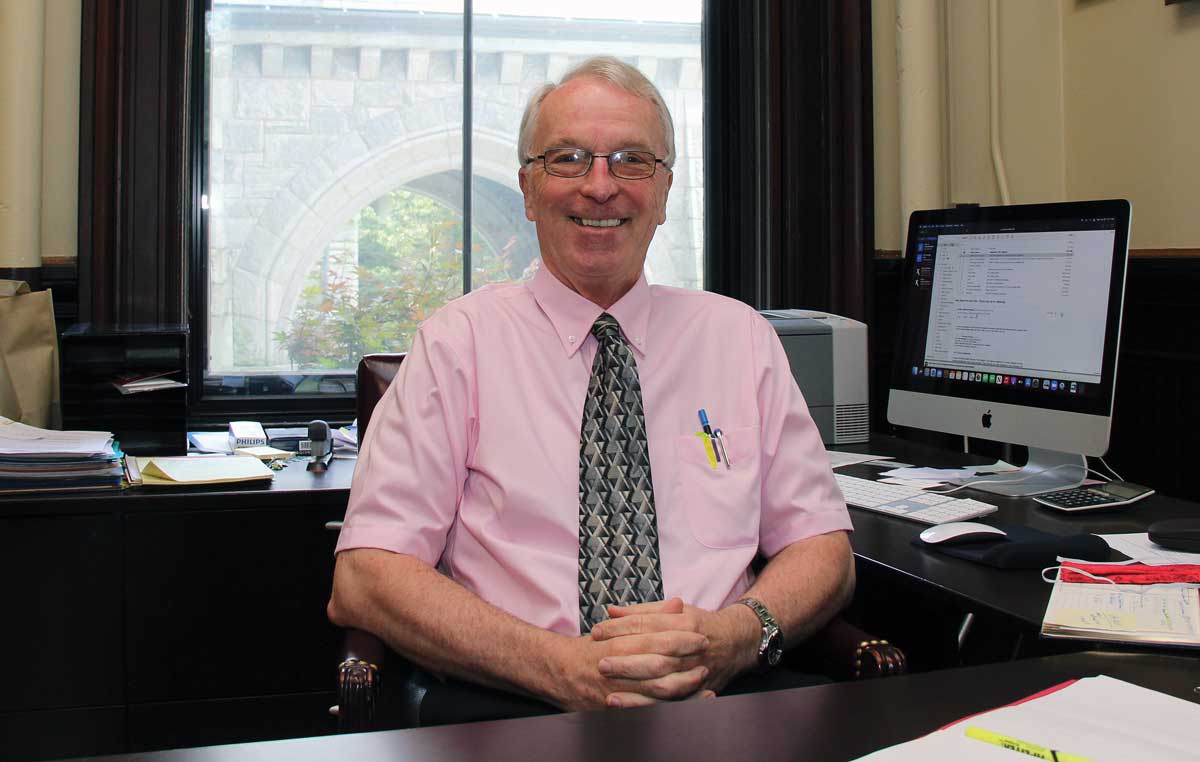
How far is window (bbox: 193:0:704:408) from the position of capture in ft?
9.77

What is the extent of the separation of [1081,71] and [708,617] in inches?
86.1

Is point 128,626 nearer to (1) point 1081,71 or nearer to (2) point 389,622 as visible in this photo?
(2) point 389,622

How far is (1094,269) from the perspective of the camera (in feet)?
6.06

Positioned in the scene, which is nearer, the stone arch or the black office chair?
the black office chair

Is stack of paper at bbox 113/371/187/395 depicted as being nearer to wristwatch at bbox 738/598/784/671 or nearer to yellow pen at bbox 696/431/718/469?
yellow pen at bbox 696/431/718/469

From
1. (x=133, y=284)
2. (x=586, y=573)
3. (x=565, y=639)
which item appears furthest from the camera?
(x=133, y=284)

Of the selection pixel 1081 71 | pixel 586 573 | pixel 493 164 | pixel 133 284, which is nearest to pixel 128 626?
pixel 133 284

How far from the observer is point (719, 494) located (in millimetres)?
1524

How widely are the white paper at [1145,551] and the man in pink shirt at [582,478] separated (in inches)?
15.4

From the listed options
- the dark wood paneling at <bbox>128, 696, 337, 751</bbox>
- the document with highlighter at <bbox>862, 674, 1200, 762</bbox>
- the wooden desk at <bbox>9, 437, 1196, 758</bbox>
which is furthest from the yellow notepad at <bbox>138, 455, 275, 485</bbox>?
the document with highlighter at <bbox>862, 674, 1200, 762</bbox>

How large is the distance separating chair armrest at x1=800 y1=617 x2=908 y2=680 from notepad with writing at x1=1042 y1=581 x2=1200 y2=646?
201mm

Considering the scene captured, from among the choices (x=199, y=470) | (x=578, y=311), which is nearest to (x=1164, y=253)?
(x=578, y=311)

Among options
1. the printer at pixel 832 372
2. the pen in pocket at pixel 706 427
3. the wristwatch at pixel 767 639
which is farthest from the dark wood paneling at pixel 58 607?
Answer: the printer at pixel 832 372

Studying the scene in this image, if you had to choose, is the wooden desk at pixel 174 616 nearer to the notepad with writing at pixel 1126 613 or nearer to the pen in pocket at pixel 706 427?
the pen in pocket at pixel 706 427
